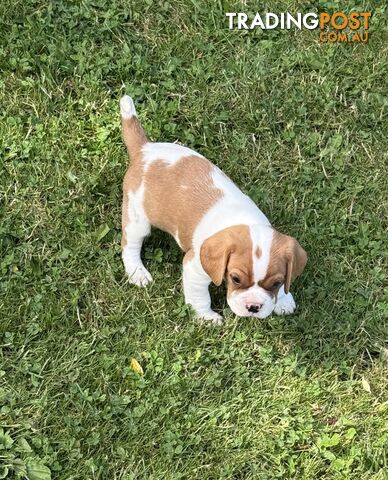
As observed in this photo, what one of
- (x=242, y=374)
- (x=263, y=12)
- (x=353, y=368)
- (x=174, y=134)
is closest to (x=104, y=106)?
(x=174, y=134)

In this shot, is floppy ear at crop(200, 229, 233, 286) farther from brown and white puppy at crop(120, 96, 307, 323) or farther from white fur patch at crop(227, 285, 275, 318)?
white fur patch at crop(227, 285, 275, 318)

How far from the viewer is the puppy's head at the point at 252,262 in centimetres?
373

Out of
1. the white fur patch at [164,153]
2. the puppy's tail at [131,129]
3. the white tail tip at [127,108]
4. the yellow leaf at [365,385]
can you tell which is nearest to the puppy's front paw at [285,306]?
the yellow leaf at [365,385]

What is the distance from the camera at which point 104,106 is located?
5.38 m

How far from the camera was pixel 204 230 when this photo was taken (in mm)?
4168

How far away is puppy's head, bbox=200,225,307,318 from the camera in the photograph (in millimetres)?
3729

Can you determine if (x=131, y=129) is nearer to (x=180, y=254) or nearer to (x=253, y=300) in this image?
(x=180, y=254)

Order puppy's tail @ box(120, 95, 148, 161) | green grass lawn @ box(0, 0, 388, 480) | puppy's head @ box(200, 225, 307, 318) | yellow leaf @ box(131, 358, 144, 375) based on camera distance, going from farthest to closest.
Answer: puppy's tail @ box(120, 95, 148, 161), yellow leaf @ box(131, 358, 144, 375), green grass lawn @ box(0, 0, 388, 480), puppy's head @ box(200, 225, 307, 318)

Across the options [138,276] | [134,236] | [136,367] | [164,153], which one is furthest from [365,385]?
[164,153]

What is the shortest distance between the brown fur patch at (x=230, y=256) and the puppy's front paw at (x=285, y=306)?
80cm

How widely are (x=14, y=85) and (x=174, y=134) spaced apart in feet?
4.37

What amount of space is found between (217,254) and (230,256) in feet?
0.25

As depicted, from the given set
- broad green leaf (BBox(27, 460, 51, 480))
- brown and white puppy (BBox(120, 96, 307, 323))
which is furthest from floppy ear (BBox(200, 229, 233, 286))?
broad green leaf (BBox(27, 460, 51, 480))

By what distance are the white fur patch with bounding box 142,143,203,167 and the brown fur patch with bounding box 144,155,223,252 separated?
3 centimetres
